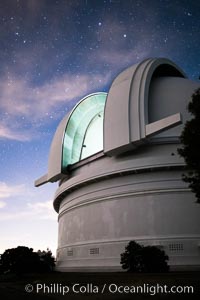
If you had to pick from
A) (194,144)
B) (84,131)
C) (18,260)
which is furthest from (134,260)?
(84,131)

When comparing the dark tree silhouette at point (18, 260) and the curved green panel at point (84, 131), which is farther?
the curved green panel at point (84, 131)

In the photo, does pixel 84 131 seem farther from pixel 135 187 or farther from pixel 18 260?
pixel 18 260

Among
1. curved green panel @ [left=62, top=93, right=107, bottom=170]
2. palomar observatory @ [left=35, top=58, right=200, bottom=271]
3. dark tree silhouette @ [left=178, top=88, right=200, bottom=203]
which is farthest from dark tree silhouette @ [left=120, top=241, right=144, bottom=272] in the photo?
curved green panel @ [left=62, top=93, right=107, bottom=170]

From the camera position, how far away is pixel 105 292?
9406 millimetres

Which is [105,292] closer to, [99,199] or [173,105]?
[99,199]

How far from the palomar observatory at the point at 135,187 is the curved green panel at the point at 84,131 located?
249 centimetres

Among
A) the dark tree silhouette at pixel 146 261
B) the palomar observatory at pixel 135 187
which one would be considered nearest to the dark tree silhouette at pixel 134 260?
the dark tree silhouette at pixel 146 261

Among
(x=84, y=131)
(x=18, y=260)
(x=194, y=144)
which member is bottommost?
(x=18, y=260)

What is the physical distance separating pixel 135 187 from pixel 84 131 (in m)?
12.0

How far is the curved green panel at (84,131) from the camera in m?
28.7

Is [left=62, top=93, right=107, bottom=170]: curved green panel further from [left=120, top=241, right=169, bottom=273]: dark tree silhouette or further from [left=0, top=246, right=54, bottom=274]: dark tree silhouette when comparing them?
[left=120, top=241, right=169, bottom=273]: dark tree silhouette

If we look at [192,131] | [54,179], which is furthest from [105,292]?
[54,179]

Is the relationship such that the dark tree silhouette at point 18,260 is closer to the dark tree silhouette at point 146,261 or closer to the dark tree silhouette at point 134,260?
the dark tree silhouette at point 134,260

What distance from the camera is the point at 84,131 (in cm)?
3081
